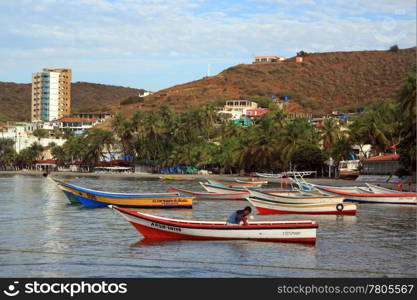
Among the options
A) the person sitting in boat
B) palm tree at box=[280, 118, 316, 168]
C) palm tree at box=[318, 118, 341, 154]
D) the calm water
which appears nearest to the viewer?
the calm water

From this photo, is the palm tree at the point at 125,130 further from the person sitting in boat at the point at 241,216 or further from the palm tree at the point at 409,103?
the person sitting in boat at the point at 241,216

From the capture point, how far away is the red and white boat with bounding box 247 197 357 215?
1845 inches

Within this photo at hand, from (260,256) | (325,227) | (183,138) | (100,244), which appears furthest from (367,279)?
(183,138)

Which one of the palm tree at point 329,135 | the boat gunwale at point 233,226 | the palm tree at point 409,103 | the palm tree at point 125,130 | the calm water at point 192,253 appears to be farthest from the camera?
the palm tree at point 125,130

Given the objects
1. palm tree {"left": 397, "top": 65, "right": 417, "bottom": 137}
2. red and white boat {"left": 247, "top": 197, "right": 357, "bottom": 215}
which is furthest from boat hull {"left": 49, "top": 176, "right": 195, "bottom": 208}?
palm tree {"left": 397, "top": 65, "right": 417, "bottom": 137}

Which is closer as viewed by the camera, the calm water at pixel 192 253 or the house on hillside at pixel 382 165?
the calm water at pixel 192 253

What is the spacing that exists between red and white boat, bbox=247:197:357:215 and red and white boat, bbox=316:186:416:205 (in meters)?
10.6

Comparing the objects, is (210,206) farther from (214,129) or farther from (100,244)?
(214,129)

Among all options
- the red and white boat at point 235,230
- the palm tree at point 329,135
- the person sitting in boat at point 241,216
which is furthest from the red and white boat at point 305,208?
the palm tree at point 329,135

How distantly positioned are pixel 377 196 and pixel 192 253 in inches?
1246

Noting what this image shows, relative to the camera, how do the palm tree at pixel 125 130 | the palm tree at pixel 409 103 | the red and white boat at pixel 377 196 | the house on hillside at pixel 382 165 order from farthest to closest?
the palm tree at pixel 125 130 → the house on hillside at pixel 382 165 → the palm tree at pixel 409 103 → the red and white boat at pixel 377 196

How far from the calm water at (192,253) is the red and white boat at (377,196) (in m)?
12.5

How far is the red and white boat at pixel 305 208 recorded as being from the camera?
46875mm

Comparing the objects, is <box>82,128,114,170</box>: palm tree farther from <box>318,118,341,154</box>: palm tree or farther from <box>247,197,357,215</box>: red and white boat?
<box>247,197,357,215</box>: red and white boat
